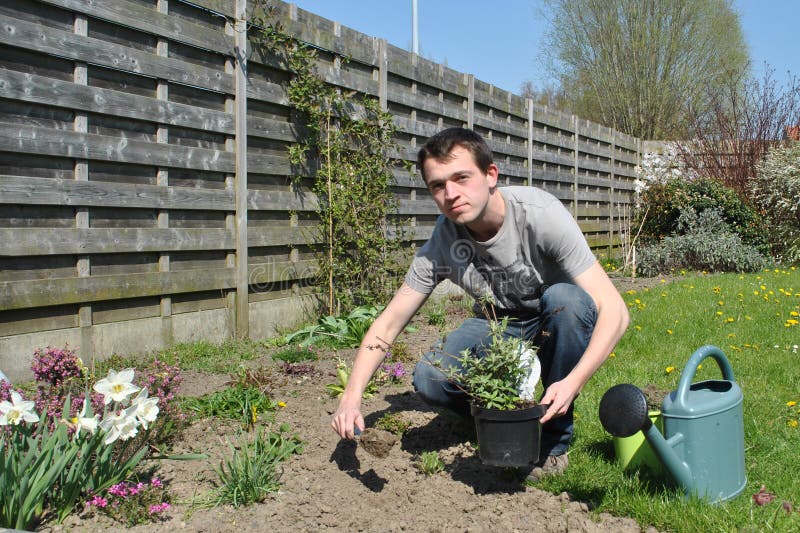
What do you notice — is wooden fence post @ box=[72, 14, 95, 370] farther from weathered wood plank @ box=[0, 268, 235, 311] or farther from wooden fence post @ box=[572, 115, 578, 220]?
wooden fence post @ box=[572, 115, 578, 220]

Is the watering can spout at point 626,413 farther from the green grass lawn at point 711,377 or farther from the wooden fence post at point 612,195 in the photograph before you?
the wooden fence post at point 612,195

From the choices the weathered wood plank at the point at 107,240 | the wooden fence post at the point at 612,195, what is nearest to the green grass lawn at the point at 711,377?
the weathered wood plank at the point at 107,240

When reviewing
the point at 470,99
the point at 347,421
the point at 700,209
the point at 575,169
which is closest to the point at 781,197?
the point at 700,209

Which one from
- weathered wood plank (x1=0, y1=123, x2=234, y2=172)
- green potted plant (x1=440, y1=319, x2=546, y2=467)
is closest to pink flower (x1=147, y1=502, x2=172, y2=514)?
green potted plant (x1=440, y1=319, x2=546, y2=467)

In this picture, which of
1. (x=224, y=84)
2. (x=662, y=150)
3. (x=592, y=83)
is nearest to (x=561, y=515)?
(x=224, y=84)

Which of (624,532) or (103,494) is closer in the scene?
(624,532)

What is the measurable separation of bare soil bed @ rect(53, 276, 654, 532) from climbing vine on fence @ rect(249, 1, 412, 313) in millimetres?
2569

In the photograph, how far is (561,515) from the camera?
7.12ft

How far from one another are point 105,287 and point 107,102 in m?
1.08

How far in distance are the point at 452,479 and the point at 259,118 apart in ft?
10.9

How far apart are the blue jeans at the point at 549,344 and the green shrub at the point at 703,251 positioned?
734 cm

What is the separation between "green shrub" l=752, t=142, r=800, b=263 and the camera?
33.2ft

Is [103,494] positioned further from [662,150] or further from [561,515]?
[662,150]

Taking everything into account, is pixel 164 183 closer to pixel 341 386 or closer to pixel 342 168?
pixel 342 168
